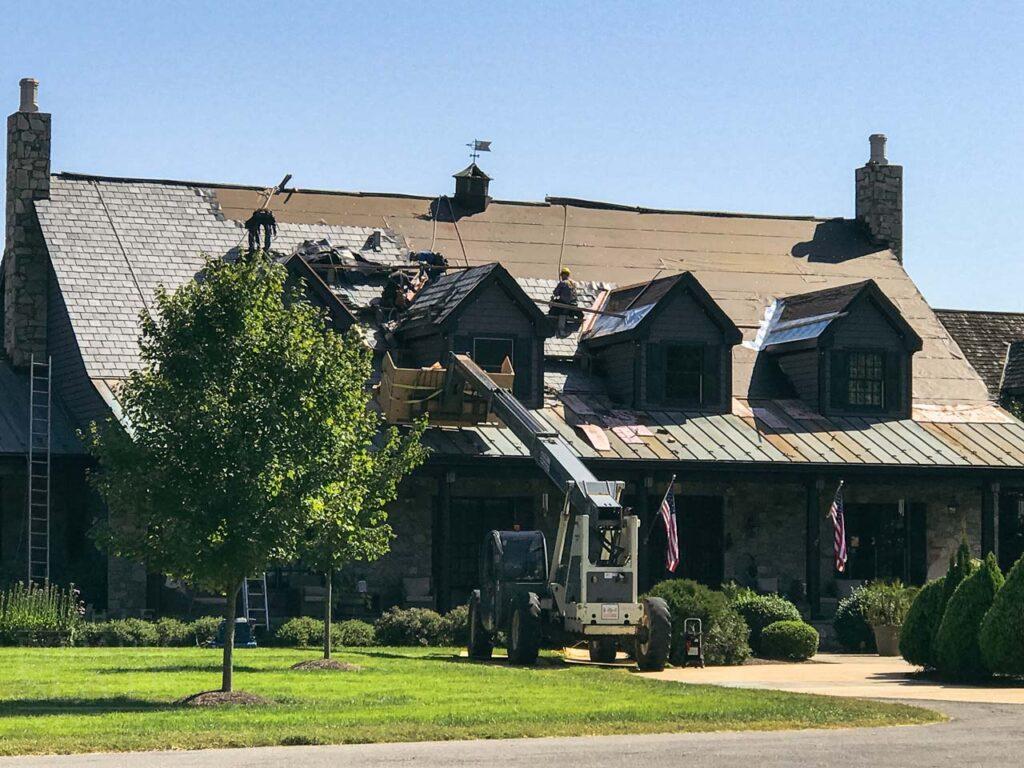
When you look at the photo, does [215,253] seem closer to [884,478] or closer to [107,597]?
[107,597]

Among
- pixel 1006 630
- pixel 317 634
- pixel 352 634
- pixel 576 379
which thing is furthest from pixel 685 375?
pixel 1006 630

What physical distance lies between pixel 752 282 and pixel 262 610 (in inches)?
615

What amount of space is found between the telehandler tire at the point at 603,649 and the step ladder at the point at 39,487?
1062 cm

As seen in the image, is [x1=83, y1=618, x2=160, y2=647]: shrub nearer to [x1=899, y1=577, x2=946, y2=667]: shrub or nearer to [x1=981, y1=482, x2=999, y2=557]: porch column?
[x1=899, y1=577, x2=946, y2=667]: shrub

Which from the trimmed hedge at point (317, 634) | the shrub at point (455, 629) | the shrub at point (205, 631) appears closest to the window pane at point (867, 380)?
the shrub at point (455, 629)

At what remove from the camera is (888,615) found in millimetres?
32000

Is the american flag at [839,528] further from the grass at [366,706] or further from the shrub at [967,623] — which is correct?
the shrub at [967,623]

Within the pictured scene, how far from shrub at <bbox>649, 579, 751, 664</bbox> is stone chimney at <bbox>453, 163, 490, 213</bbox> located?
614 inches

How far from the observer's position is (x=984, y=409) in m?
40.3

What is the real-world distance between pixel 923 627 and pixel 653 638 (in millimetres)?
3959

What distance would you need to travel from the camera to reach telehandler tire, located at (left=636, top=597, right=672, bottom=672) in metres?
26.5

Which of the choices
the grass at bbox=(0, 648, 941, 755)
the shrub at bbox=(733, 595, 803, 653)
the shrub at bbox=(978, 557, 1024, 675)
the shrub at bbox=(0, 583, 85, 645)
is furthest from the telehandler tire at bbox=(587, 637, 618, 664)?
the shrub at bbox=(0, 583, 85, 645)

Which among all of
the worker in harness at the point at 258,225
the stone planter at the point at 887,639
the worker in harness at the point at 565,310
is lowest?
the stone planter at the point at 887,639

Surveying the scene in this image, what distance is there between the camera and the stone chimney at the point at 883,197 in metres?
44.7
